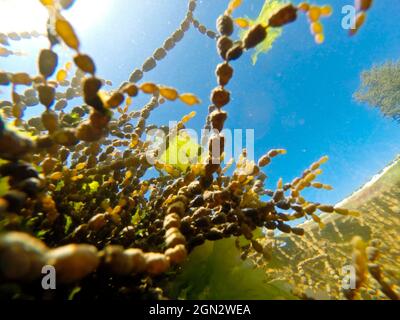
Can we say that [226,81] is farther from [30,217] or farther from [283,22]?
[30,217]

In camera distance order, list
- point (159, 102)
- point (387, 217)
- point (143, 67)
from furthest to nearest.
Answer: point (387, 217) → point (159, 102) → point (143, 67)

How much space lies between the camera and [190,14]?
6.19 ft

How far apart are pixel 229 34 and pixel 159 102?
3.59 ft

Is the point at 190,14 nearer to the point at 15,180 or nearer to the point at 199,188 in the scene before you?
the point at 199,188

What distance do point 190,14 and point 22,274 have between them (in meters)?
1.82

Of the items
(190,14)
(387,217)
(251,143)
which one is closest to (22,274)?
(251,143)

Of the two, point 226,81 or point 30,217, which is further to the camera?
point 30,217

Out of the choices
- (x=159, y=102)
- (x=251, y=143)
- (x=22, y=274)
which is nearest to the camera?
(x=22, y=274)

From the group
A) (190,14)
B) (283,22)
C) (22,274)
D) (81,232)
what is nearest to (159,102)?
(190,14)

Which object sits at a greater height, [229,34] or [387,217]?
[229,34]
